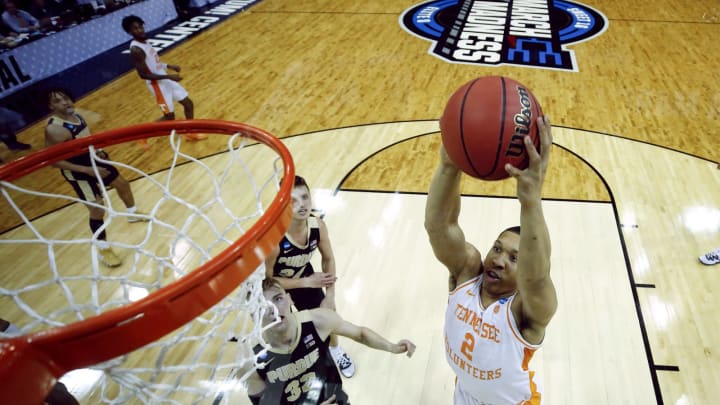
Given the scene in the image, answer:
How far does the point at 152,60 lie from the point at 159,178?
147 centimetres

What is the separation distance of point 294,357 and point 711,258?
3502mm

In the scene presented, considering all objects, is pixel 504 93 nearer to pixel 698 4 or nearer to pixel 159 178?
pixel 159 178

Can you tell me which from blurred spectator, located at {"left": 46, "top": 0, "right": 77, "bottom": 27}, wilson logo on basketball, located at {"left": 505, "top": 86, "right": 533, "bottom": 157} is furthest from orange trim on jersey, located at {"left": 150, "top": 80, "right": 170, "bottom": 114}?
wilson logo on basketball, located at {"left": 505, "top": 86, "right": 533, "bottom": 157}

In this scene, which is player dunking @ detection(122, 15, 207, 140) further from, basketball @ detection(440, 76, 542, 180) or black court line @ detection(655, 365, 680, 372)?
black court line @ detection(655, 365, 680, 372)

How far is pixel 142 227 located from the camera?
174 inches

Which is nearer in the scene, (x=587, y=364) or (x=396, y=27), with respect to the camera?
(x=587, y=364)

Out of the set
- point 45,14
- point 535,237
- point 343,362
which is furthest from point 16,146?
point 535,237

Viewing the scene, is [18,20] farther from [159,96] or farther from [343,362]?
[343,362]

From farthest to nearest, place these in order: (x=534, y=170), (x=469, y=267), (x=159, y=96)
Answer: (x=159, y=96), (x=469, y=267), (x=534, y=170)

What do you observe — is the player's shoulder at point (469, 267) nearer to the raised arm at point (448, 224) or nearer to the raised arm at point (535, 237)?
the raised arm at point (448, 224)

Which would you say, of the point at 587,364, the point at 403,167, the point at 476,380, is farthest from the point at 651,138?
the point at 476,380

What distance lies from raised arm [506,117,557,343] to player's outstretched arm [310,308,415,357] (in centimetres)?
101

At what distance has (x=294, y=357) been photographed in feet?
6.75

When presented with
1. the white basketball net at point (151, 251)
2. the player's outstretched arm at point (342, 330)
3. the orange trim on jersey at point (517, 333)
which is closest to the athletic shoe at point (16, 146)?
the white basketball net at point (151, 251)
